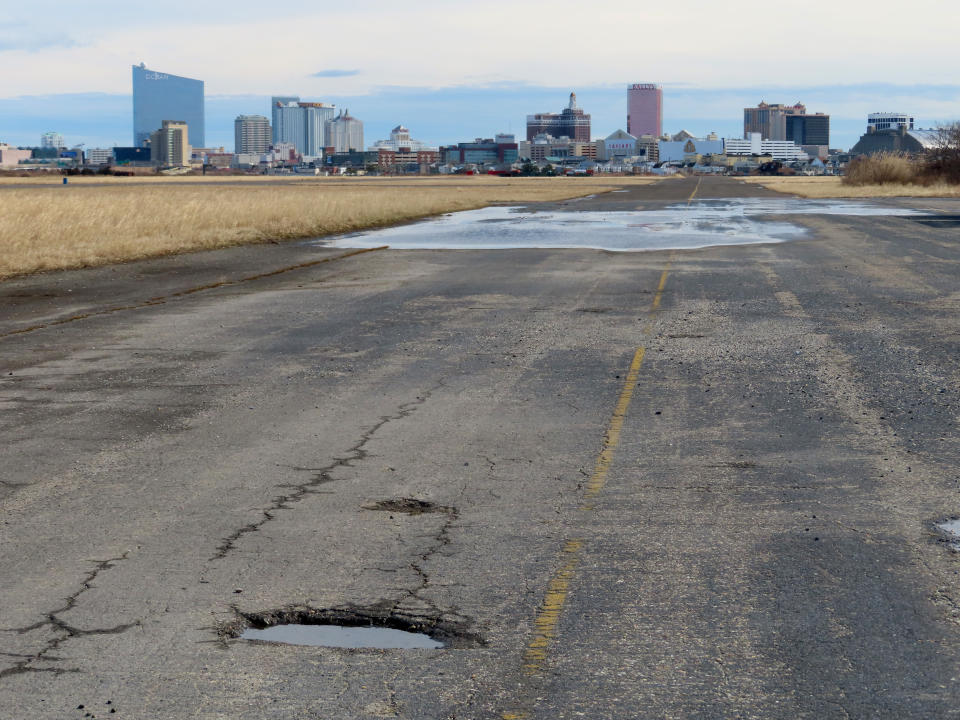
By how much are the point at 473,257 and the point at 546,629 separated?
21.3m

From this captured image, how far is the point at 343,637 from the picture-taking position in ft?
16.0

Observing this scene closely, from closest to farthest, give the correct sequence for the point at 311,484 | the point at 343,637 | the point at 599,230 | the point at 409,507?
the point at 343,637, the point at 409,507, the point at 311,484, the point at 599,230

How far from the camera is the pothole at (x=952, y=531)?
6.05 m

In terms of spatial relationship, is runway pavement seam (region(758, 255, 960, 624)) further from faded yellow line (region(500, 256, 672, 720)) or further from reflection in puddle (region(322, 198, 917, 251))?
reflection in puddle (region(322, 198, 917, 251))

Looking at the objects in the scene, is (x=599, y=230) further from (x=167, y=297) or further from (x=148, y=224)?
(x=167, y=297)

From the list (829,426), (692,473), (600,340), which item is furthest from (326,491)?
(600,340)

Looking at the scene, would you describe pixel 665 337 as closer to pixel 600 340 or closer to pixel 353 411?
pixel 600 340

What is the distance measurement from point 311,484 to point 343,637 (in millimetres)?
2519

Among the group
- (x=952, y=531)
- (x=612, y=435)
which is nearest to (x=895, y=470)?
(x=952, y=531)

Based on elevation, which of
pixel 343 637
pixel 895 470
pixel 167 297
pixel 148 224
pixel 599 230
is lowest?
pixel 343 637

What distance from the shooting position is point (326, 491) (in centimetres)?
715

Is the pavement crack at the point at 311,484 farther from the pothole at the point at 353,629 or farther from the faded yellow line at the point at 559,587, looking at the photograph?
→ the faded yellow line at the point at 559,587

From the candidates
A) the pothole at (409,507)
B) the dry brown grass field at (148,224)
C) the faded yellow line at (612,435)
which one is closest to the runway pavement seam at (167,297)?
the dry brown grass field at (148,224)

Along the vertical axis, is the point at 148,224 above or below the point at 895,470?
above
